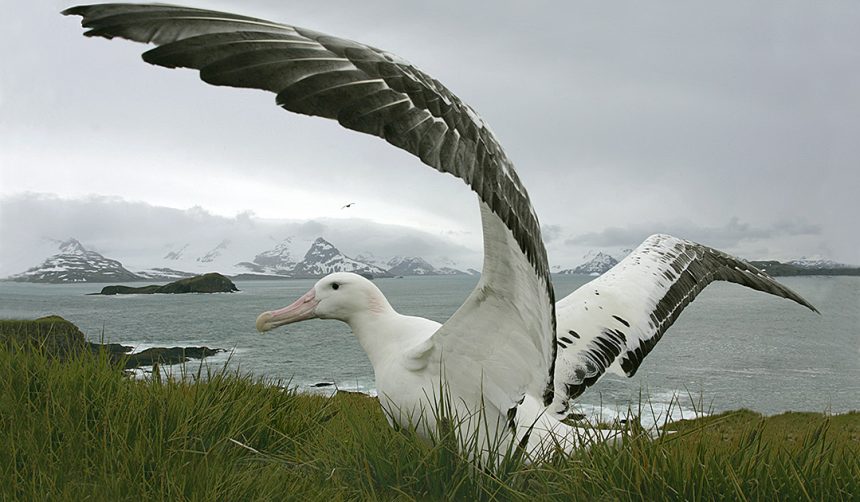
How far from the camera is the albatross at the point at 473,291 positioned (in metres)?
2.06

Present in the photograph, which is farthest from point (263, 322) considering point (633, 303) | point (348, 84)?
point (348, 84)

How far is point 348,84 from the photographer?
2.20 metres

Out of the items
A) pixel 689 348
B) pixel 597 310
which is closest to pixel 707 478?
pixel 597 310

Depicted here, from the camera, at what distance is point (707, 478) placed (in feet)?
9.57

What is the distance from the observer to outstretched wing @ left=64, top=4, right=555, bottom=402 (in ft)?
6.59

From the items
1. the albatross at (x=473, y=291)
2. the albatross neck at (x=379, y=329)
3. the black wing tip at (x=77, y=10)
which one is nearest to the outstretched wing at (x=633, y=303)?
the albatross at (x=473, y=291)

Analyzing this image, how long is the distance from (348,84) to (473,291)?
1.53 m

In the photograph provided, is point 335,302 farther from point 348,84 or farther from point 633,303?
point 348,84

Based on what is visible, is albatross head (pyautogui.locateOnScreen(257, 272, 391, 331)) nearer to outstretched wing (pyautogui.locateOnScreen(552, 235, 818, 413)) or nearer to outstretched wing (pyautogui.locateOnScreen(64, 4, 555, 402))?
outstretched wing (pyautogui.locateOnScreen(552, 235, 818, 413))

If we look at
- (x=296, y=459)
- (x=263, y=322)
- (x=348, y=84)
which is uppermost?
(x=348, y=84)

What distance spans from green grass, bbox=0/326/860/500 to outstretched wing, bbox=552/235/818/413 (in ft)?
3.95

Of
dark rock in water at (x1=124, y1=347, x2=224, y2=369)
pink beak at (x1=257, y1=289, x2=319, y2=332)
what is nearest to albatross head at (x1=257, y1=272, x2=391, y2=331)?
pink beak at (x1=257, y1=289, x2=319, y2=332)

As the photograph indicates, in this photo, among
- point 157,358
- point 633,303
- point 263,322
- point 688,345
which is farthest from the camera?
point 688,345

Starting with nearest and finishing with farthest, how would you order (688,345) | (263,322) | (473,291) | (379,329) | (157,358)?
1. (473,291)
2. (379,329)
3. (157,358)
4. (263,322)
5. (688,345)
